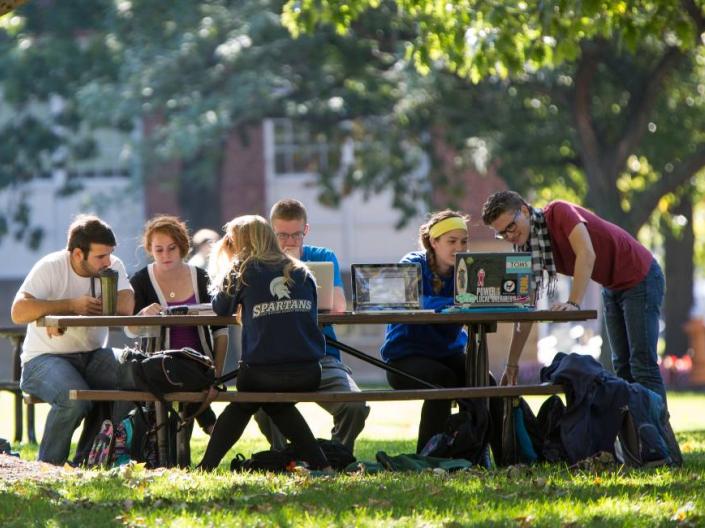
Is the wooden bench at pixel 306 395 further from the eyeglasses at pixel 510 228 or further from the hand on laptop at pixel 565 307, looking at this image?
A: the eyeglasses at pixel 510 228

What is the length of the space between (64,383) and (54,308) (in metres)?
0.45

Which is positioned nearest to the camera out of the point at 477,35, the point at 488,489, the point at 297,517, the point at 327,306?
the point at 297,517

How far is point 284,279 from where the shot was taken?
8.53m

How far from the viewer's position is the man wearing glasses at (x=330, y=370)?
9.30 metres

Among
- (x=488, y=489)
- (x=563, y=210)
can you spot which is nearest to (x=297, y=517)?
Result: (x=488, y=489)

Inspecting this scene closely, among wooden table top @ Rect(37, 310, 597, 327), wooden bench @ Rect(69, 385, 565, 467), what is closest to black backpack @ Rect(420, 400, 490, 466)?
wooden bench @ Rect(69, 385, 565, 467)

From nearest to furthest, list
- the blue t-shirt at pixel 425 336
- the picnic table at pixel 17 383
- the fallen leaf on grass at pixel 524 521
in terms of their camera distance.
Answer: the fallen leaf on grass at pixel 524 521 → the blue t-shirt at pixel 425 336 → the picnic table at pixel 17 383

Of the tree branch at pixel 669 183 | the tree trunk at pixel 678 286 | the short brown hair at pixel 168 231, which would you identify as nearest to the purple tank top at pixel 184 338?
the short brown hair at pixel 168 231

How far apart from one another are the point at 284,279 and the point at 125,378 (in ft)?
4.69

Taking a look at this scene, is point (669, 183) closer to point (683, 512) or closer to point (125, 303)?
point (125, 303)

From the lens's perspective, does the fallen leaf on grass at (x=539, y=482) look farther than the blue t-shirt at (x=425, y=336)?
No

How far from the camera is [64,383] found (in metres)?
9.32

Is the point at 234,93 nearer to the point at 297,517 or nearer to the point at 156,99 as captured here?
the point at 156,99

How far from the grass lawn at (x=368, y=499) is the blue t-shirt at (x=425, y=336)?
1.15 m
